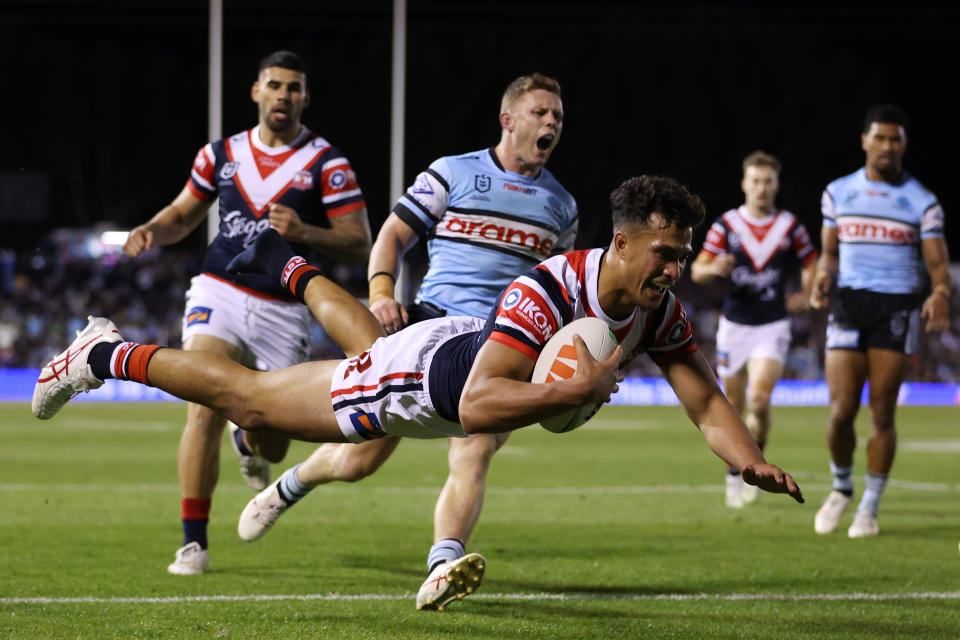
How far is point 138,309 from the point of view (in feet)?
108

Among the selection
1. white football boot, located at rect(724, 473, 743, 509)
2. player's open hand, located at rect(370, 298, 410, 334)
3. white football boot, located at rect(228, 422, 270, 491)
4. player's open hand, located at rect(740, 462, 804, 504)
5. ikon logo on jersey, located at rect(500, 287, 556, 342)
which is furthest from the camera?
white football boot, located at rect(724, 473, 743, 509)

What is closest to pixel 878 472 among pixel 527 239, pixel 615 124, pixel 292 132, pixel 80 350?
pixel 527 239

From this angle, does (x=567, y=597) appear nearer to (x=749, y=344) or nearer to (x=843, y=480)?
(x=843, y=480)

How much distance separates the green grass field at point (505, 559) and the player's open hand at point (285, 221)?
1.73 metres

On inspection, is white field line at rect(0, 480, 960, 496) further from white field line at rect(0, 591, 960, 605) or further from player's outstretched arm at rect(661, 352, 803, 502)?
player's outstretched arm at rect(661, 352, 803, 502)

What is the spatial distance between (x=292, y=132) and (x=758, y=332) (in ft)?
17.2

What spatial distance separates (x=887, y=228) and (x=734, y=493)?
8.54ft

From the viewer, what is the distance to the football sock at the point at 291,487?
658 cm

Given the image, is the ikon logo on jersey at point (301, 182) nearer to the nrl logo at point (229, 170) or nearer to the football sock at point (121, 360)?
the nrl logo at point (229, 170)

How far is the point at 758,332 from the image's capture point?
10789 millimetres

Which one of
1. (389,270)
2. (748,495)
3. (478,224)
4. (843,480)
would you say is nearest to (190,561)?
(389,270)

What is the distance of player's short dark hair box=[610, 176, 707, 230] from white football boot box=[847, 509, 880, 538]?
439cm

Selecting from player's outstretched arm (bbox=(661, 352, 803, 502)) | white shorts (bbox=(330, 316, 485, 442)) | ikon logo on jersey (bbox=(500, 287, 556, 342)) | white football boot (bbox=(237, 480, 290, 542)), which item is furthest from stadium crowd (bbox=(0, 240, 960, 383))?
ikon logo on jersey (bbox=(500, 287, 556, 342))

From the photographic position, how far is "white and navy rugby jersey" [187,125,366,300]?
6.83 meters
